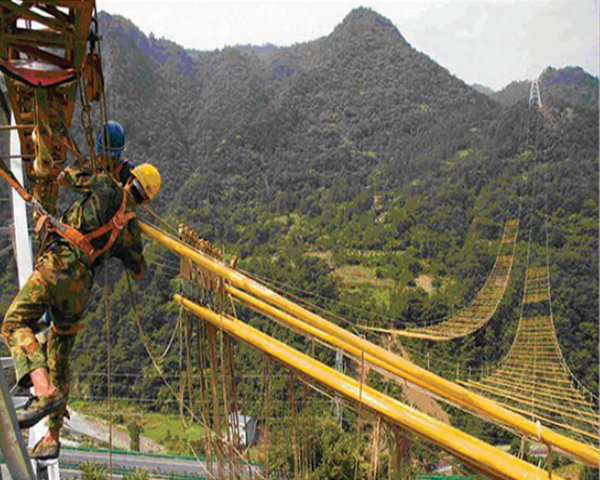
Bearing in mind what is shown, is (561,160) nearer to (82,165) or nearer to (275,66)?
(82,165)

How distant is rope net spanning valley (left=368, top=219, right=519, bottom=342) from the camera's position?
3017 cm

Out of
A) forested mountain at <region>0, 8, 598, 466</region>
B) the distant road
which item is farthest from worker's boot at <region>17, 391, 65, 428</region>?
the distant road

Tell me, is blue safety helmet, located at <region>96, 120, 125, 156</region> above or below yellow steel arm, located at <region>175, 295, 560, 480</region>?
above

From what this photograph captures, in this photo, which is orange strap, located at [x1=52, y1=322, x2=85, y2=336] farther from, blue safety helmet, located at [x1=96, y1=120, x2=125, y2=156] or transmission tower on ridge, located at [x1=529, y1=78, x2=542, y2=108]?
transmission tower on ridge, located at [x1=529, y1=78, x2=542, y2=108]

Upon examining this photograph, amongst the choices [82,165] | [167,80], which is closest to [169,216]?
[167,80]

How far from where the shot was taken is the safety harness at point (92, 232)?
3355 millimetres

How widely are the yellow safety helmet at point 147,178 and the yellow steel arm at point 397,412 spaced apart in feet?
3.12

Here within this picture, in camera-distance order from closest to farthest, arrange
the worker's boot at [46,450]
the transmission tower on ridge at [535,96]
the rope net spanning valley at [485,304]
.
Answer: the worker's boot at [46,450]
the rope net spanning valley at [485,304]
the transmission tower on ridge at [535,96]

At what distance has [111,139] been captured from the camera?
3.84 meters

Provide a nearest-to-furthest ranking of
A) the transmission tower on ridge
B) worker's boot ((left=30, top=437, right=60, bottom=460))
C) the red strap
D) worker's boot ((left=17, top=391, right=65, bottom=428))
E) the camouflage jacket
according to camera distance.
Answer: worker's boot ((left=17, top=391, right=65, bottom=428))
the red strap
the camouflage jacket
worker's boot ((left=30, top=437, right=60, bottom=460))
the transmission tower on ridge

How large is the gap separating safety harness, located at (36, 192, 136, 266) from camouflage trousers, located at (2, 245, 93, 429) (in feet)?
0.28

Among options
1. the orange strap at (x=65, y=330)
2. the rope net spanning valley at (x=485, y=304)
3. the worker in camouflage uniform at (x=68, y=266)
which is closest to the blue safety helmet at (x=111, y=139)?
the worker in camouflage uniform at (x=68, y=266)

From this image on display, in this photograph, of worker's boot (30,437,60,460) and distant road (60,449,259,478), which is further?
distant road (60,449,259,478)

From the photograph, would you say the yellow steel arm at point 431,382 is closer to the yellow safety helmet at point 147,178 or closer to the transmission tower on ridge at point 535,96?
the yellow safety helmet at point 147,178
